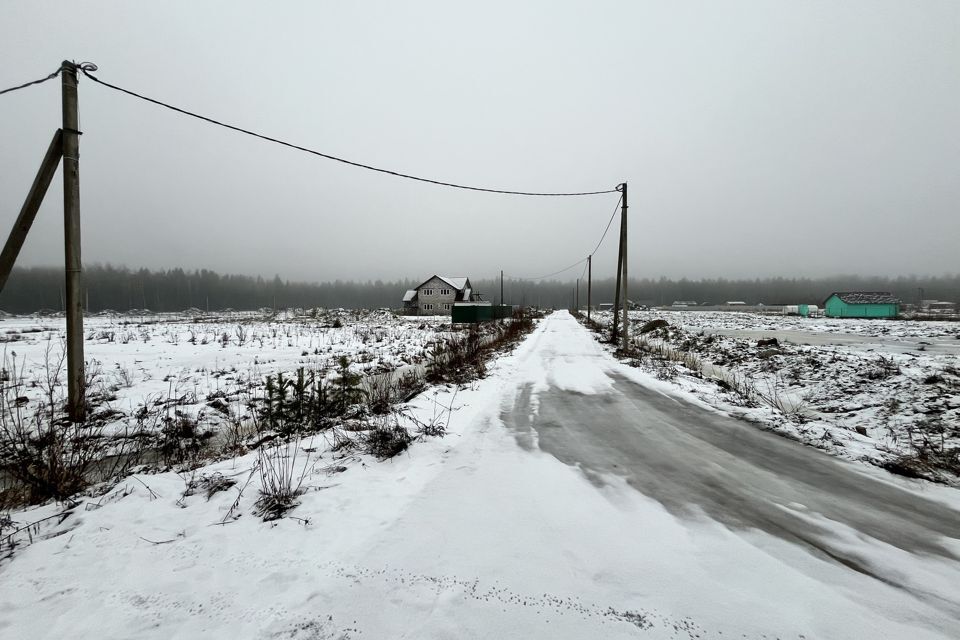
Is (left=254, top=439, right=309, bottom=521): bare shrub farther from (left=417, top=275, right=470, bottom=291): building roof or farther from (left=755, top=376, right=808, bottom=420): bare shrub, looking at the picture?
(left=417, top=275, right=470, bottom=291): building roof

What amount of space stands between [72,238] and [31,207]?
0.61m

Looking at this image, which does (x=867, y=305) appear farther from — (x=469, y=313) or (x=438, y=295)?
(x=438, y=295)

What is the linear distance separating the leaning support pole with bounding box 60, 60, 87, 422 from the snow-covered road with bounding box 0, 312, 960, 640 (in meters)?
4.17

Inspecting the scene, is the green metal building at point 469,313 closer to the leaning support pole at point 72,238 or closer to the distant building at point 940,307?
the leaning support pole at point 72,238

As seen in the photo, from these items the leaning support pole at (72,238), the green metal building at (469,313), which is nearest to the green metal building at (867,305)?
the green metal building at (469,313)

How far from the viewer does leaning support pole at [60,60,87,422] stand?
18.6ft

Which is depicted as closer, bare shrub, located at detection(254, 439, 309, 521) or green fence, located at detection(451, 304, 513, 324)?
bare shrub, located at detection(254, 439, 309, 521)

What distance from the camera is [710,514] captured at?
2992mm

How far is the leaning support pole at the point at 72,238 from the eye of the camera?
18.6 ft

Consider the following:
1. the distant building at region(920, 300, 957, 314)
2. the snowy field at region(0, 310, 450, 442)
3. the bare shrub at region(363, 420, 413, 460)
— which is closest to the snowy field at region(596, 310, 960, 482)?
the bare shrub at region(363, 420, 413, 460)

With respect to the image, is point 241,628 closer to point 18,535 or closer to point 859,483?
point 18,535

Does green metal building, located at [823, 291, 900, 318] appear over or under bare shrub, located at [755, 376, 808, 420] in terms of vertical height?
over

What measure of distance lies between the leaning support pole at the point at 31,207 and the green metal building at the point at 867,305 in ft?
249

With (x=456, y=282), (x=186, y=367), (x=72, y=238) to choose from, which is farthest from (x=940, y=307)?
(x=72, y=238)
